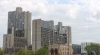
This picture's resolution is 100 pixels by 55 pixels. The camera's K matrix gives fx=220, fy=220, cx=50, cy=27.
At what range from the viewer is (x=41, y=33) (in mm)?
163375

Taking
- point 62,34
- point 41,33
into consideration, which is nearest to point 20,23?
point 41,33

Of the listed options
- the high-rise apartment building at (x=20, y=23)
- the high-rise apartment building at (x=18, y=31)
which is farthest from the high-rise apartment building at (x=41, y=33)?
the high-rise apartment building at (x=20, y=23)

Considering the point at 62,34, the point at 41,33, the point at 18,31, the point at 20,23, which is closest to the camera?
the point at 41,33

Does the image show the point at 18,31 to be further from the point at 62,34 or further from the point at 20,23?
the point at 62,34

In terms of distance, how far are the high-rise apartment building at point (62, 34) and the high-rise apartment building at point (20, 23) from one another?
23.7 m

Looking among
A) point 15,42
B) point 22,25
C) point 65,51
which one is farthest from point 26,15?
point 65,51

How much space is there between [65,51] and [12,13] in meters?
84.6

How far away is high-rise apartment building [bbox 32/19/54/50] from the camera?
159 m

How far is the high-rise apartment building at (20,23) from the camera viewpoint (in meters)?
176

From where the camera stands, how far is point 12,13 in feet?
615

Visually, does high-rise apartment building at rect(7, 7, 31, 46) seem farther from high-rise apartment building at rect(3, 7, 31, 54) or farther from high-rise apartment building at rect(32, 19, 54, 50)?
high-rise apartment building at rect(32, 19, 54, 50)

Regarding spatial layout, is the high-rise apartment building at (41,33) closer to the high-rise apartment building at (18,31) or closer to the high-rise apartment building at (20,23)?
the high-rise apartment building at (18,31)

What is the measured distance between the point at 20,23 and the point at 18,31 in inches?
268

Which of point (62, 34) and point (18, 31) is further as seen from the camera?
point (62, 34)
